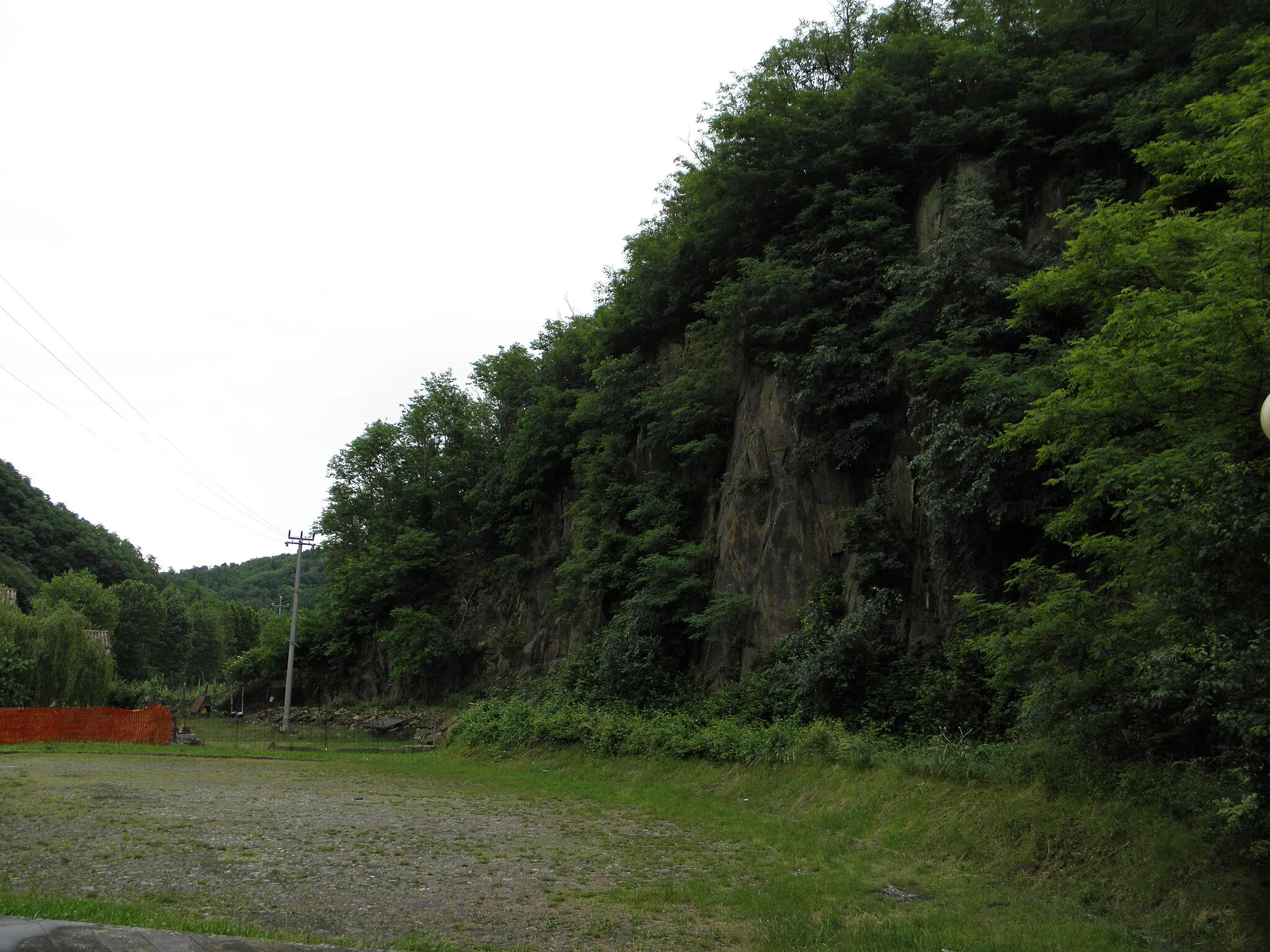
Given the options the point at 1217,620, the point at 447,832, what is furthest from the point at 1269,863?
the point at 447,832

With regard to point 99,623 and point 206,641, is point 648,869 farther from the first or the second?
point 206,641

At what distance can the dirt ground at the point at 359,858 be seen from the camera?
319 inches

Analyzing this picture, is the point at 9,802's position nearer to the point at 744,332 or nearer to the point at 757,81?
the point at 744,332

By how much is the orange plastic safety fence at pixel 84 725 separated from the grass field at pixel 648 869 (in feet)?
53.9

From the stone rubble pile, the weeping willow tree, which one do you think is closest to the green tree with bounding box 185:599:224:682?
the stone rubble pile

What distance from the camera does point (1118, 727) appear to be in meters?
11.3

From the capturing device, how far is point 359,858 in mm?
10992

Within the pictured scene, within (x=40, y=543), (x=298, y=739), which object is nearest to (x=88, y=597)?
(x=40, y=543)

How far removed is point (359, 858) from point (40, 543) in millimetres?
110147

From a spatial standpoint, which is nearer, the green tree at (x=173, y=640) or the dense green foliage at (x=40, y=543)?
the dense green foliage at (x=40, y=543)

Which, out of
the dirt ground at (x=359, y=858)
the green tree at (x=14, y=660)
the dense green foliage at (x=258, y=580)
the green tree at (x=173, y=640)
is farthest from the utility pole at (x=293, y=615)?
the dense green foliage at (x=258, y=580)

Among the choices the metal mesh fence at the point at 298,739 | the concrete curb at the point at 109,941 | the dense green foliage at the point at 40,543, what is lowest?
the metal mesh fence at the point at 298,739

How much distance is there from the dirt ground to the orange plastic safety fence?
47.6 ft

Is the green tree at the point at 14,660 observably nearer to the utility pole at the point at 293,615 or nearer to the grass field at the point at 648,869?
the utility pole at the point at 293,615
